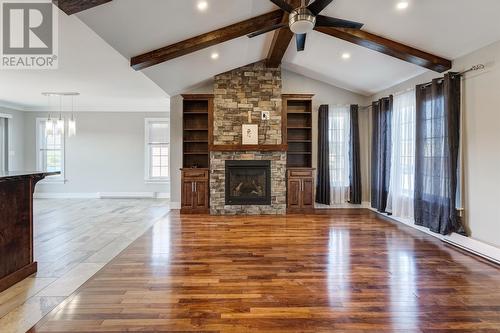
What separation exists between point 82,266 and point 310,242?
2931mm

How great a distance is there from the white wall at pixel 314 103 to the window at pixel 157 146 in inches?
80.1

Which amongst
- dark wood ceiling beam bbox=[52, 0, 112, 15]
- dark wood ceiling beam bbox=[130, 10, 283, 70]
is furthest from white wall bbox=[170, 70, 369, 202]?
dark wood ceiling beam bbox=[52, 0, 112, 15]

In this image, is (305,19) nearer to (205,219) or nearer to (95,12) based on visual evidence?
(95,12)

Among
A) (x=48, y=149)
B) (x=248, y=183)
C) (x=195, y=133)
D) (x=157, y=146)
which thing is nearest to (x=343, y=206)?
(x=248, y=183)

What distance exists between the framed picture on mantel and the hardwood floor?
2547 mm

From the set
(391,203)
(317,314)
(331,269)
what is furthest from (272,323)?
(391,203)

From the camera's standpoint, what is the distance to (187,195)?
644 cm

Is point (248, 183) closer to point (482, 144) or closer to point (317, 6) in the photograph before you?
point (317, 6)

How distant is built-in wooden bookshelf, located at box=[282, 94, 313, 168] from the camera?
22.3 ft

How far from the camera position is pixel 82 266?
326 centimetres

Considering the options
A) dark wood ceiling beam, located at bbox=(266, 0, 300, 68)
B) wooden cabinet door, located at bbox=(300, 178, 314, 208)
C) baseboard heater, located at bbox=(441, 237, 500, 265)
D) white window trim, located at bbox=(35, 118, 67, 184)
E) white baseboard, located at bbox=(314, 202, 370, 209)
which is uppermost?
dark wood ceiling beam, located at bbox=(266, 0, 300, 68)

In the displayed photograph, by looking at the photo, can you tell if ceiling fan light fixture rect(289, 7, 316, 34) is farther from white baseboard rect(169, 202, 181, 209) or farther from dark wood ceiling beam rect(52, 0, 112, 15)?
white baseboard rect(169, 202, 181, 209)

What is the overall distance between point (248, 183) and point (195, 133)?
176 cm

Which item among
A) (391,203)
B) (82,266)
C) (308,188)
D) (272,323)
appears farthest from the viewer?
(308,188)
